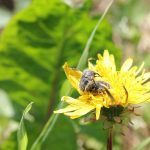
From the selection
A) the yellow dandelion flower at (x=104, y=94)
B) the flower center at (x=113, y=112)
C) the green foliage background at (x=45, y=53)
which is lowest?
the flower center at (x=113, y=112)

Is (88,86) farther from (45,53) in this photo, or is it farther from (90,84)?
(45,53)

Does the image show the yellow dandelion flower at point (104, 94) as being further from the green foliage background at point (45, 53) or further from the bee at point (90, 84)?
the green foliage background at point (45, 53)

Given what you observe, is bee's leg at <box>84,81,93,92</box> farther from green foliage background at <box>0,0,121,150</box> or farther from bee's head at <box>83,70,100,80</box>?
green foliage background at <box>0,0,121,150</box>

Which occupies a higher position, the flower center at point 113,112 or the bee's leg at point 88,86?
the bee's leg at point 88,86

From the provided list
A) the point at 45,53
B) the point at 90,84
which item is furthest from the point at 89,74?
the point at 45,53

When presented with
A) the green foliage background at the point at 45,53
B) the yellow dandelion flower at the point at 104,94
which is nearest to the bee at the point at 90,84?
the yellow dandelion flower at the point at 104,94

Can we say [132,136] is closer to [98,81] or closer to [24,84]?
[24,84]
